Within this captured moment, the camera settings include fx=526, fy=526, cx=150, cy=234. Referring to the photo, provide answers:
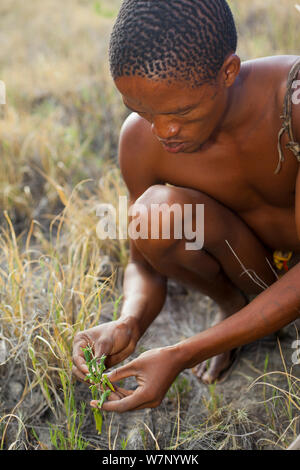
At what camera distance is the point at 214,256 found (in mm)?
1637

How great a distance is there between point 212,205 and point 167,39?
559 millimetres

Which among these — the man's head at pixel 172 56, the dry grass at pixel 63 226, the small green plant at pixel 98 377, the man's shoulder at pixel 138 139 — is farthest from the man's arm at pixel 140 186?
the man's head at pixel 172 56

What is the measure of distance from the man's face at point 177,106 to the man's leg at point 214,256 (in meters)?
0.22

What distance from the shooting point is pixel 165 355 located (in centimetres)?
128

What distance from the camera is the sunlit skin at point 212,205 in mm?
1255

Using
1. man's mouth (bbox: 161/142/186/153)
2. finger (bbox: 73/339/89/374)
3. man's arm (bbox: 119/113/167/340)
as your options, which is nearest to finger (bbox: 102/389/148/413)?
finger (bbox: 73/339/89/374)

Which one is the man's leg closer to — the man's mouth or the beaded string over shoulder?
the man's mouth

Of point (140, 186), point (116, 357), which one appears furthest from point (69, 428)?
point (140, 186)

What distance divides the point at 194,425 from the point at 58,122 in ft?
6.90

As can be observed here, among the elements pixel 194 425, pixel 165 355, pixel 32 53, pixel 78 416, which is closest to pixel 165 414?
pixel 194 425

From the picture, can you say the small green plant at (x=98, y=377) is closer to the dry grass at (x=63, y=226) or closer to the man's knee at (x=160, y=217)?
the dry grass at (x=63, y=226)

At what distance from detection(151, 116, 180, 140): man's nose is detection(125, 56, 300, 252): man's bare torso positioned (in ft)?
0.82

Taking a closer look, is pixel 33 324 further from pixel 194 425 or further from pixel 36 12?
pixel 36 12

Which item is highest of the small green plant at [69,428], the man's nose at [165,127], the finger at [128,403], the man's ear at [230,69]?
the man's ear at [230,69]
